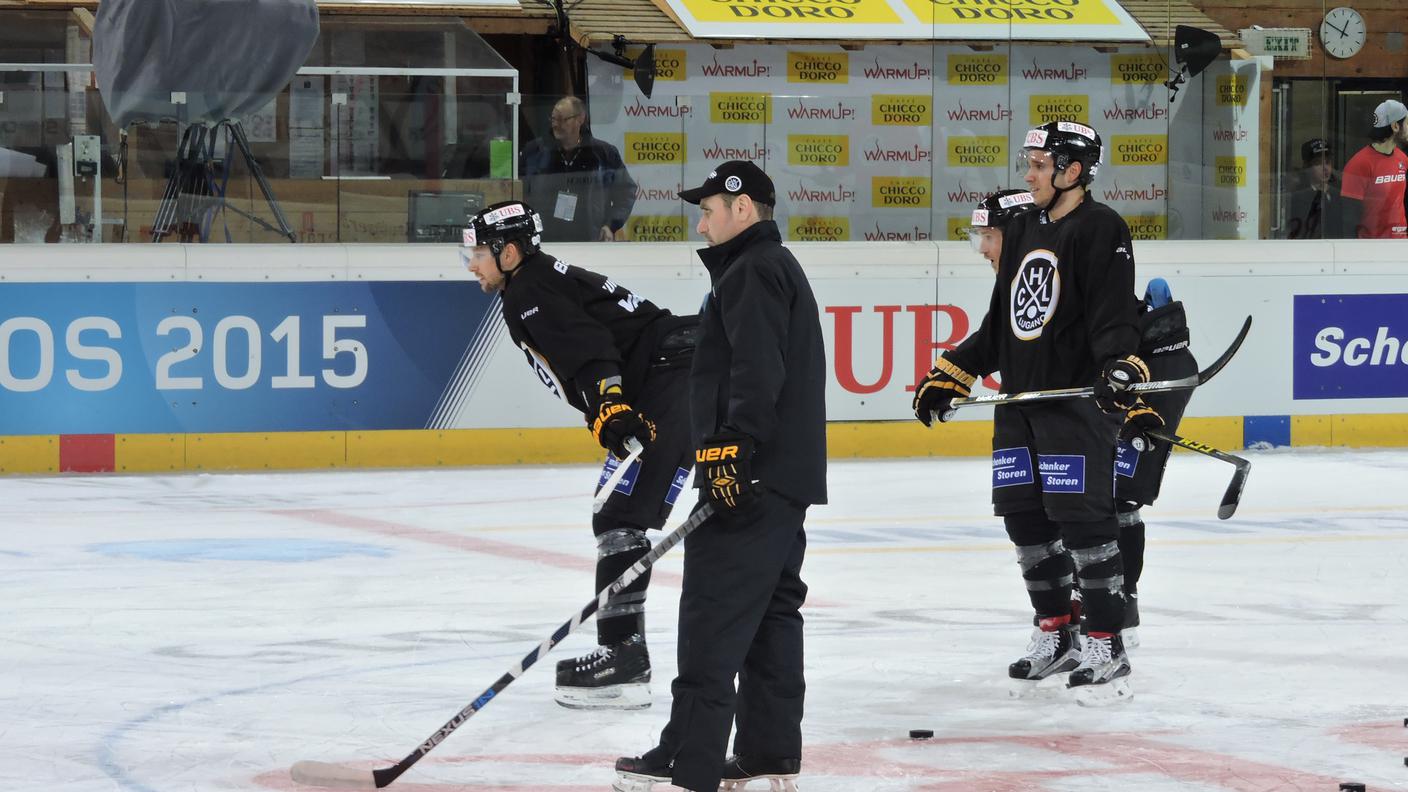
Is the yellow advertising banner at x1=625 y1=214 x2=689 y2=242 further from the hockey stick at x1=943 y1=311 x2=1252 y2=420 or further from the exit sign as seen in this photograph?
the hockey stick at x1=943 y1=311 x2=1252 y2=420

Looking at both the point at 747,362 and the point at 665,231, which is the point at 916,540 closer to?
the point at 665,231

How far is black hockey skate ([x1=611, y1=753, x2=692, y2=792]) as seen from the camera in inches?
146

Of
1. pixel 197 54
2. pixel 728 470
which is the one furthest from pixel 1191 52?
pixel 728 470

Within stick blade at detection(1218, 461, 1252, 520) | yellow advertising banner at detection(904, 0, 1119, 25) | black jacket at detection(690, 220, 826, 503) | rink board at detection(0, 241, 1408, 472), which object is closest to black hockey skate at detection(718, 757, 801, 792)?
black jacket at detection(690, 220, 826, 503)

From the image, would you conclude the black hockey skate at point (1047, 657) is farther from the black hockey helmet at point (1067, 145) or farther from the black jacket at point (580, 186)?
the black jacket at point (580, 186)

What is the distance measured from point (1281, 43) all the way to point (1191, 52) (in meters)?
2.80

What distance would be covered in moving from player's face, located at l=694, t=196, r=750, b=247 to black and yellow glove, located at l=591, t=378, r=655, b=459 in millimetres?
1001

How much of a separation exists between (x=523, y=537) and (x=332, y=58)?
344 centimetres

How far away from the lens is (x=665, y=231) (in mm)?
10117

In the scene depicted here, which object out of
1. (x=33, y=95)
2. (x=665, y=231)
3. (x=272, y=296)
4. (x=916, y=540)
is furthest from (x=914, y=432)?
(x=33, y=95)

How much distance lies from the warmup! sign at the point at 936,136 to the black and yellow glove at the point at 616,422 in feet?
17.7

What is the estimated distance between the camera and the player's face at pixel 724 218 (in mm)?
3717

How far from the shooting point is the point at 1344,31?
46.4 feet

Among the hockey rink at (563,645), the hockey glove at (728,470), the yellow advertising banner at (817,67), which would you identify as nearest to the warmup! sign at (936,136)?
the yellow advertising banner at (817,67)
